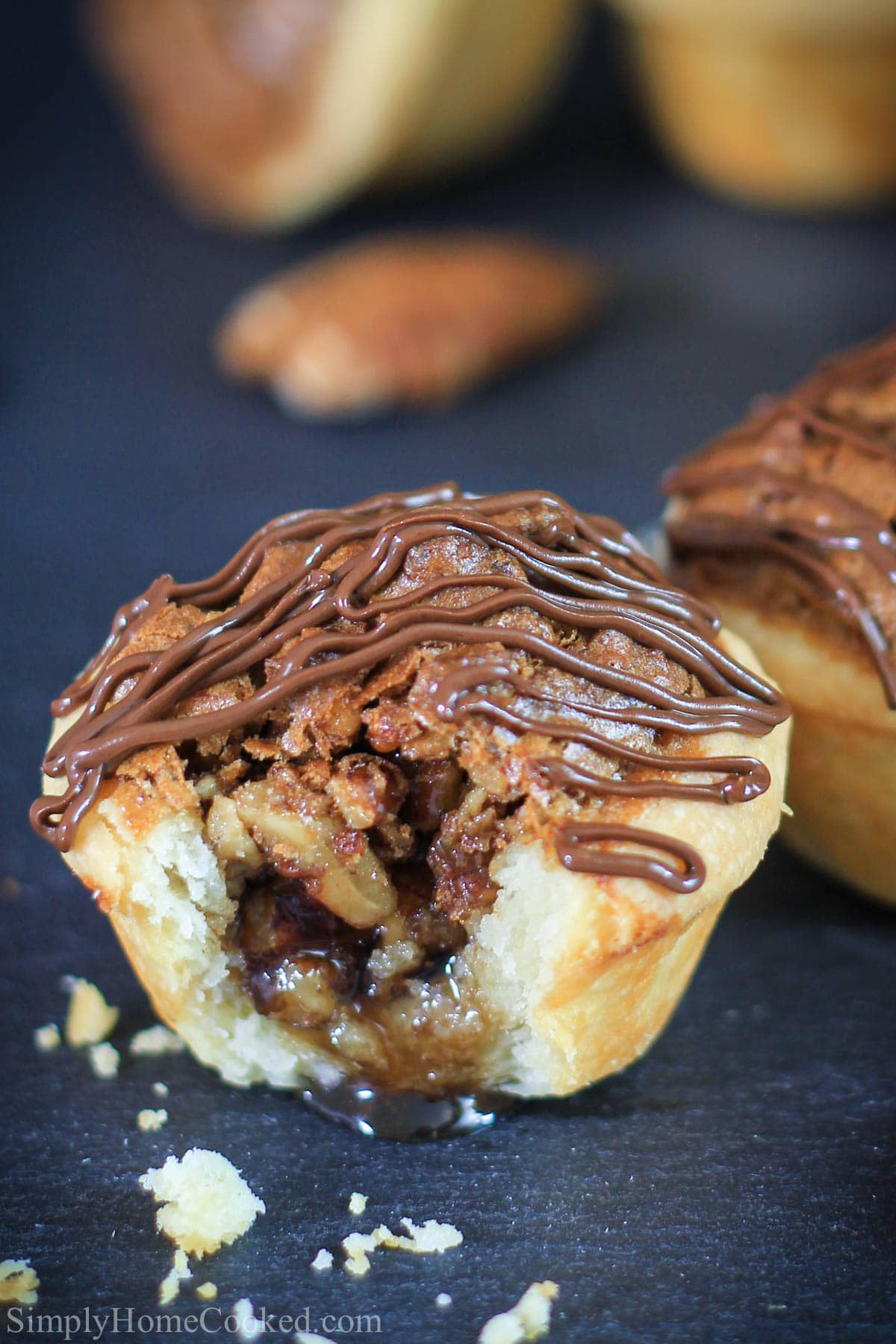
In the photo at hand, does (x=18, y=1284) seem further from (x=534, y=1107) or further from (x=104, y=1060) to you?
(x=534, y=1107)

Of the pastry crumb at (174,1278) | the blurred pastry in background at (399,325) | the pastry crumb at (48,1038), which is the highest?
the blurred pastry in background at (399,325)

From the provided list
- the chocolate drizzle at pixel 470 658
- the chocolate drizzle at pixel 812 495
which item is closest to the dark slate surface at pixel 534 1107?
Result: the chocolate drizzle at pixel 470 658

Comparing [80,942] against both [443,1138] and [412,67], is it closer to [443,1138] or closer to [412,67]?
[443,1138]

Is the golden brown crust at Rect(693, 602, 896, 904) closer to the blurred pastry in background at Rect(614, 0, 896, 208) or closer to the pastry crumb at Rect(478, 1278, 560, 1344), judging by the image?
the pastry crumb at Rect(478, 1278, 560, 1344)

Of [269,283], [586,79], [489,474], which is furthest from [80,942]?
[586,79]

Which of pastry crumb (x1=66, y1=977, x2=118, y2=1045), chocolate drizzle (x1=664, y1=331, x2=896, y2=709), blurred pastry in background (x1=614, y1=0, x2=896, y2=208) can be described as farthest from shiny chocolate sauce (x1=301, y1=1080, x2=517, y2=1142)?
blurred pastry in background (x1=614, y1=0, x2=896, y2=208)

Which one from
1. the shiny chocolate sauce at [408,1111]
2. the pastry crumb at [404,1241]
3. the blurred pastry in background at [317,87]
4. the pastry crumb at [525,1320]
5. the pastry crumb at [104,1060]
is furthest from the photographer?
the blurred pastry in background at [317,87]

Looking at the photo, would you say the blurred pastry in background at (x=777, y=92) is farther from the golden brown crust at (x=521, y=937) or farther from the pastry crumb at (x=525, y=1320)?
the pastry crumb at (x=525, y=1320)
